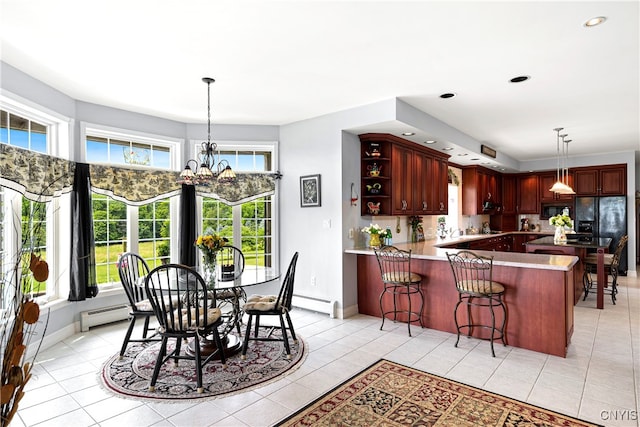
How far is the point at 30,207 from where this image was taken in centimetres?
360

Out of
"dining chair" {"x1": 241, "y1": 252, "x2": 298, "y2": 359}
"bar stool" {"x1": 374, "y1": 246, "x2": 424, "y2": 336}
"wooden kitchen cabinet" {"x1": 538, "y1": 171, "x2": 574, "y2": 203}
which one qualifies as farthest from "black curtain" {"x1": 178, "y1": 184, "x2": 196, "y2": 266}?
"wooden kitchen cabinet" {"x1": 538, "y1": 171, "x2": 574, "y2": 203}

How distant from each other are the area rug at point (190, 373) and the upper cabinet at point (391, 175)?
7.41ft

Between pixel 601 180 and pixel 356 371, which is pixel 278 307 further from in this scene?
pixel 601 180

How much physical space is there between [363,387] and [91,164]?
3.79 metres

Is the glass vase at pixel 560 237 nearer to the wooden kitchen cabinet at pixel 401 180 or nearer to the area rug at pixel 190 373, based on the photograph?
the wooden kitchen cabinet at pixel 401 180

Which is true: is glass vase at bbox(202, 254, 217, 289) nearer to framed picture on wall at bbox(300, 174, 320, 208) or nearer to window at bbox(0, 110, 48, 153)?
framed picture on wall at bbox(300, 174, 320, 208)

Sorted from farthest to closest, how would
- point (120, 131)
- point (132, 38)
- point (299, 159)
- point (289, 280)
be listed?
point (299, 159)
point (120, 131)
point (289, 280)
point (132, 38)

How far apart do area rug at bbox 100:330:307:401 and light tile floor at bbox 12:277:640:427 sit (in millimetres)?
90

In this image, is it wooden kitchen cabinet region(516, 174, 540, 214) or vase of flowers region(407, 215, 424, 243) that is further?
wooden kitchen cabinet region(516, 174, 540, 214)

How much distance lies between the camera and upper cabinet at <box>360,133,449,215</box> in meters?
4.86

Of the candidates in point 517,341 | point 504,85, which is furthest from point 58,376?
point 504,85

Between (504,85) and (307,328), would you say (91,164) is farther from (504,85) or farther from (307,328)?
(504,85)

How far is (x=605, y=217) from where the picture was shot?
761 centimetres

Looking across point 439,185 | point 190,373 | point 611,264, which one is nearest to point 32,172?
point 190,373
